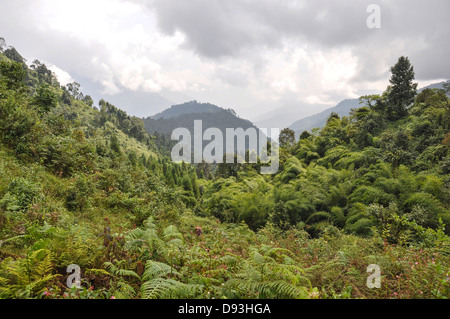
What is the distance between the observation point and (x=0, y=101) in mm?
6574

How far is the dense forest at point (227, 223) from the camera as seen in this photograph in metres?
2.36

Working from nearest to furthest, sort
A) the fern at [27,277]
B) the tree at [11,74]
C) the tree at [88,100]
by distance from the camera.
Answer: the fern at [27,277]
the tree at [11,74]
the tree at [88,100]

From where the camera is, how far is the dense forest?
2357mm

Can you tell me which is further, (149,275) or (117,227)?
(117,227)

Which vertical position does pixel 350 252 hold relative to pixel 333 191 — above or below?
below

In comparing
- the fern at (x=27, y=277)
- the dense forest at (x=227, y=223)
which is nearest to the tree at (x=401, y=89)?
the dense forest at (x=227, y=223)

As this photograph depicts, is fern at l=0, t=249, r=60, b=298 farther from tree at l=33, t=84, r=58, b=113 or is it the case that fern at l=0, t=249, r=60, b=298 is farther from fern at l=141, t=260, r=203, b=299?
tree at l=33, t=84, r=58, b=113

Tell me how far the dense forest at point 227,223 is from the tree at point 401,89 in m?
0.08

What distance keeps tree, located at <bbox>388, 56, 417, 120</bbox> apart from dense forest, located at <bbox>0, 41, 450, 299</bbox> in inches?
3.2

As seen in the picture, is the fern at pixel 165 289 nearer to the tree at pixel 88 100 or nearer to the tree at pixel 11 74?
the tree at pixel 11 74

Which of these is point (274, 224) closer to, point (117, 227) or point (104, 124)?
point (117, 227)

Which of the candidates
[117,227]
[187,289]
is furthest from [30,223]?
[187,289]

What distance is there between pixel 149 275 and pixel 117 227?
276 centimetres

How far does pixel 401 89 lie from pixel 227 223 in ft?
46.5
